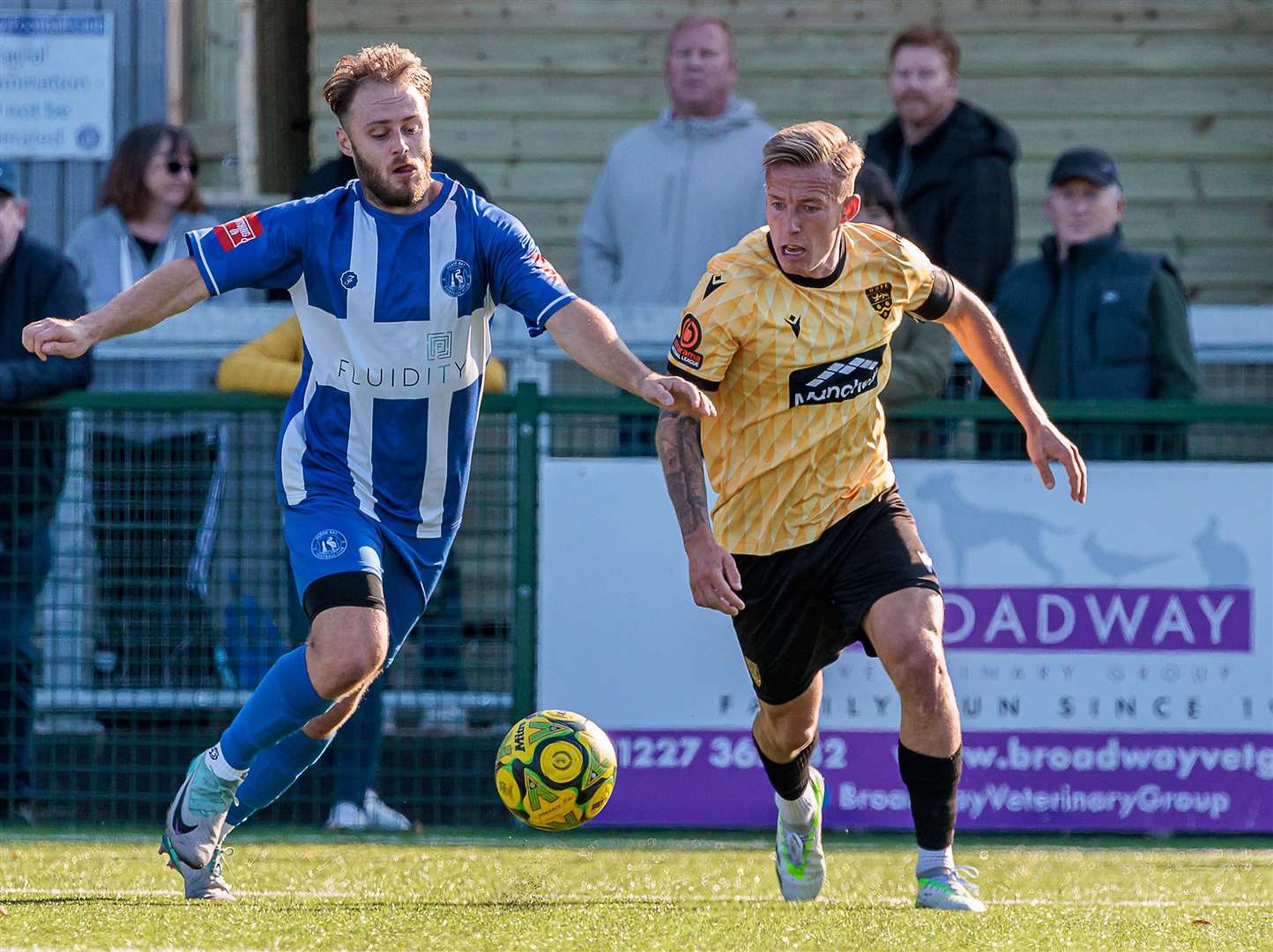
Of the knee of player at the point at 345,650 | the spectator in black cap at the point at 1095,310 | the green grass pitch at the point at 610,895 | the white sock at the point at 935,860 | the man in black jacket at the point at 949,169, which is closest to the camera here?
the green grass pitch at the point at 610,895

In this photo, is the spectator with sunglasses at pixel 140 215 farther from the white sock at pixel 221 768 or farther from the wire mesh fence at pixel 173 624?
the white sock at pixel 221 768

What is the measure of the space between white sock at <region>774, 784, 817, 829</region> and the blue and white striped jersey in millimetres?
1430

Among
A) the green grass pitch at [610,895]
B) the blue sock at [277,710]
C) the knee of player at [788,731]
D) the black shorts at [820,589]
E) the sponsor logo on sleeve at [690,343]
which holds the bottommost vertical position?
the green grass pitch at [610,895]

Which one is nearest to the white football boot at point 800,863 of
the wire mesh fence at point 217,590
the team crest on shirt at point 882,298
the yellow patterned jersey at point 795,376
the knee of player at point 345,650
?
the yellow patterned jersey at point 795,376

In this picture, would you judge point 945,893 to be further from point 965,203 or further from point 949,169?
point 949,169

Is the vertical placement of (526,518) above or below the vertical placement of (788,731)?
above

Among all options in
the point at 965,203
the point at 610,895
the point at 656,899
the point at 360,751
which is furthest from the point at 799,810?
the point at 965,203

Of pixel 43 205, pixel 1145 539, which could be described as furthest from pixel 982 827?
pixel 43 205

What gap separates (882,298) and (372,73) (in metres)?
1.58

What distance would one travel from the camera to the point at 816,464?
5848 mm

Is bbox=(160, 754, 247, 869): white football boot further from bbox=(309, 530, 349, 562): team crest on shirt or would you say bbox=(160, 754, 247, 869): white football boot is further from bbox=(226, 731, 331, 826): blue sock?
bbox=(309, 530, 349, 562): team crest on shirt

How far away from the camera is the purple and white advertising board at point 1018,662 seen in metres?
7.67

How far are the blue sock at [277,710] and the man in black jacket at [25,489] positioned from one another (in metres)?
2.46

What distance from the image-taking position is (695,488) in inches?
217
